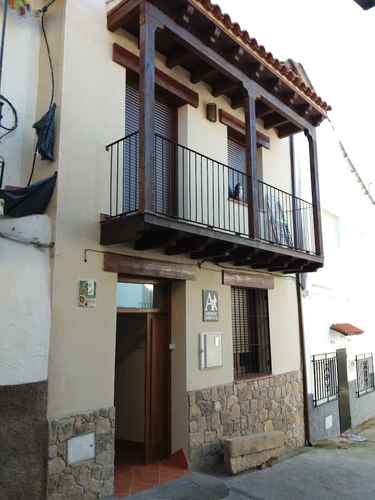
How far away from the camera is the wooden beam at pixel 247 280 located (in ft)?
25.3

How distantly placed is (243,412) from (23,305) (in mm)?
4529

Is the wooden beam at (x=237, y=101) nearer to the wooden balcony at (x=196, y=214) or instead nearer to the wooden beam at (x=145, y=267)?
the wooden balcony at (x=196, y=214)

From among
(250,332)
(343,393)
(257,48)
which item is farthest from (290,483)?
(257,48)

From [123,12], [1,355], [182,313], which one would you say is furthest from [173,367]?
[123,12]

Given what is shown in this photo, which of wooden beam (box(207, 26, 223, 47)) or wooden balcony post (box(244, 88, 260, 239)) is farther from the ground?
wooden beam (box(207, 26, 223, 47))

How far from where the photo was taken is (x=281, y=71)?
7910 mm

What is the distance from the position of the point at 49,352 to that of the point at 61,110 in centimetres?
305

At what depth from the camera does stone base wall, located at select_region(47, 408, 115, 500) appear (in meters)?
4.82

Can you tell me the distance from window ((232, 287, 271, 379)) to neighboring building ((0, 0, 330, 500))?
33mm

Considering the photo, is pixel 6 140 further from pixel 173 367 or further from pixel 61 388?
pixel 173 367

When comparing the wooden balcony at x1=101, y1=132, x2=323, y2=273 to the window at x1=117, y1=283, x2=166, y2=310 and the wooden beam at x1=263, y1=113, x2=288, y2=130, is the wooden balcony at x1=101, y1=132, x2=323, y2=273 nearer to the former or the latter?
the window at x1=117, y1=283, x2=166, y2=310

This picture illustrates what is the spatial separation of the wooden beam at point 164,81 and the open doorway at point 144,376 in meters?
3.20

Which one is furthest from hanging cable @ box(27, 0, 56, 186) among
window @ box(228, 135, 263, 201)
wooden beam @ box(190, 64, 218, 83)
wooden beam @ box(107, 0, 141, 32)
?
window @ box(228, 135, 263, 201)

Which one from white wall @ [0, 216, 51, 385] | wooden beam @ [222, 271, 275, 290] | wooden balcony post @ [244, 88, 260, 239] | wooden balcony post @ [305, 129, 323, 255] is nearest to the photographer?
white wall @ [0, 216, 51, 385]
